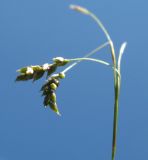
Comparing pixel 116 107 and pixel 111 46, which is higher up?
pixel 111 46

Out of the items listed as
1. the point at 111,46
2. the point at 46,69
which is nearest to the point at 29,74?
the point at 46,69

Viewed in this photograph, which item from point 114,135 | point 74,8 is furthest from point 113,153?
point 74,8

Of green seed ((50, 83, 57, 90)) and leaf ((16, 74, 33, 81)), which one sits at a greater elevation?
leaf ((16, 74, 33, 81))

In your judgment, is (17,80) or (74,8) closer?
(74,8)

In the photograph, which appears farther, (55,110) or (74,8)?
(55,110)

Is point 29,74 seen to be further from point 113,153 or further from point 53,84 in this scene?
point 113,153

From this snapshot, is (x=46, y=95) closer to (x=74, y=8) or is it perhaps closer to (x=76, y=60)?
(x=76, y=60)

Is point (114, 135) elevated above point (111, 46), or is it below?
below

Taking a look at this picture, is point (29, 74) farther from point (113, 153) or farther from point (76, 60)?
point (113, 153)

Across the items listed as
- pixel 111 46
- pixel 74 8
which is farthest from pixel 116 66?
pixel 74 8

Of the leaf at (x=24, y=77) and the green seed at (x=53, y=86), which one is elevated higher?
the leaf at (x=24, y=77)
